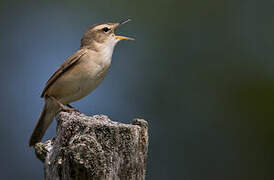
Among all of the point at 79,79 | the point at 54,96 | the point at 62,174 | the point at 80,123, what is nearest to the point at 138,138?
the point at 80,123

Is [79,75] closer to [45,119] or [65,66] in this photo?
[65,66]

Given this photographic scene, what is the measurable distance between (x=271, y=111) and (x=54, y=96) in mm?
2501

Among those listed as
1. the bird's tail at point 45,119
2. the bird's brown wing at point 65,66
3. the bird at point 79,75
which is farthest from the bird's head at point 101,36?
the bird's tail at point 45,119

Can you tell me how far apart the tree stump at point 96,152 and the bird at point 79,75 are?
2188mm

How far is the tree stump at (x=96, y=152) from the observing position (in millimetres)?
2357

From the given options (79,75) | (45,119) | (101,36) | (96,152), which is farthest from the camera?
(101,36)

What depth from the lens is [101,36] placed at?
18.1ft

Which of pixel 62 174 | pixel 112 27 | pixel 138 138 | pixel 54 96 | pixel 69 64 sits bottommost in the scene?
pixel 62 174

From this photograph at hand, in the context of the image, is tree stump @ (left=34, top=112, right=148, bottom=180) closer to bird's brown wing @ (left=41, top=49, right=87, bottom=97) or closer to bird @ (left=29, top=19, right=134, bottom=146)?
bird @ (left=29, top=19, right=134, bottom=146)

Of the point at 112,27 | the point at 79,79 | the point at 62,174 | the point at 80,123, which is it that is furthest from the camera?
the point at 112,27

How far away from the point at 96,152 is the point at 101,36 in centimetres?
326

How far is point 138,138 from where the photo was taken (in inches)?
108

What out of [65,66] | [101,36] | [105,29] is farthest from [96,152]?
[105,29]

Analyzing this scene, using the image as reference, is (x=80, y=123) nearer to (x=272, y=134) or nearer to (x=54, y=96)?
(x=54, y=96)
